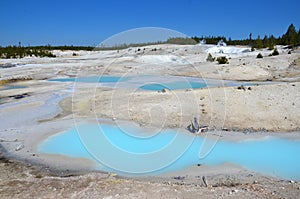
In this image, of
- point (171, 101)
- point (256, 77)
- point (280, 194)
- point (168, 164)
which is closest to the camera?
point (280, 194)

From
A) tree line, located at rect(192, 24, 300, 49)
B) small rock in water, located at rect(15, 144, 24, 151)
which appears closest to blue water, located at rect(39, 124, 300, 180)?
small rock in water, located at rect(15, 144, 24, 151)

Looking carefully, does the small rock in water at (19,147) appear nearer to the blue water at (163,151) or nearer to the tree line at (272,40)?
the blue water at (163,151)

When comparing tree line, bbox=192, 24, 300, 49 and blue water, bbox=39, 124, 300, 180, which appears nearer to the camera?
blue water, bbox=39, 124, 300, 180

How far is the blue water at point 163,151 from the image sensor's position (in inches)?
283

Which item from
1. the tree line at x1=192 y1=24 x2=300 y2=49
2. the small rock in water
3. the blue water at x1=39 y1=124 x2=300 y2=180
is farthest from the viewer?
the tree line at x1=192 y1=24 x2=300 y2=49

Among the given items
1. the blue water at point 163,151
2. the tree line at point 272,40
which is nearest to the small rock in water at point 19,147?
the blue water at point 163,151

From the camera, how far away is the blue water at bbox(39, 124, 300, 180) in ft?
23.5

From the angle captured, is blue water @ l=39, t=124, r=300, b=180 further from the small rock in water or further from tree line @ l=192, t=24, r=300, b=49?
tree line @ l=192, t=24, r=300, b=49

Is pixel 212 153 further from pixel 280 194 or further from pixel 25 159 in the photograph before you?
pixel 25 159

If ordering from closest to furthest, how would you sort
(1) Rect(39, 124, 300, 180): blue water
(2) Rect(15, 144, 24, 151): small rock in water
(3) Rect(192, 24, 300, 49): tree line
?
1. (1) Rect(39, 124, 300, 180): blue water
2. (2) Rect(15, 144, 24, 151): small rock in water
3. (3) Rect(192, 24, 300, 49): tree line

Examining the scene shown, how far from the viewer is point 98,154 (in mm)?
8133

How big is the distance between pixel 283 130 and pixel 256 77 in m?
13.6

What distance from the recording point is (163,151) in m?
8.30

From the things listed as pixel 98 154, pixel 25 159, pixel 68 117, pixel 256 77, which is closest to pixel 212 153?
pixel 98 154
